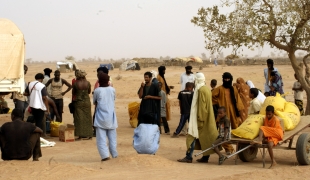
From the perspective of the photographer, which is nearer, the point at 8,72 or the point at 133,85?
the point at 8,72

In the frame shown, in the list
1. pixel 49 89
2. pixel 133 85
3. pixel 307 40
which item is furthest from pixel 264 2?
pixel 133 85

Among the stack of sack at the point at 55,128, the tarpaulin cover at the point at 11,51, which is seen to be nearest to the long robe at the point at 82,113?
the stack of sack at the point at 55,128

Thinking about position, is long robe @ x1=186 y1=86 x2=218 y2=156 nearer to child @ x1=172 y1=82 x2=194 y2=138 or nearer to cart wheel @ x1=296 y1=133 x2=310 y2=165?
cart wheel @ x1=296 y1=133 x2=310 y2=165

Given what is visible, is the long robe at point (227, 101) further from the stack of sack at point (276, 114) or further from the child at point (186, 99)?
the child at point (186, 99)

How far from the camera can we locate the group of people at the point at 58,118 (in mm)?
8617

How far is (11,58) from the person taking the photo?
1552cm

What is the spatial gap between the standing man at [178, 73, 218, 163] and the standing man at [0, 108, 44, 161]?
2.82 metres

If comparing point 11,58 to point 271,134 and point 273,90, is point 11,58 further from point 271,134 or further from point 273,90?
point 271,134

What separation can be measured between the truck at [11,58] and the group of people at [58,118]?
116 cm

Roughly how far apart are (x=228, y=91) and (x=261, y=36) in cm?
400

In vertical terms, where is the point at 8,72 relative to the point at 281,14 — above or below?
below

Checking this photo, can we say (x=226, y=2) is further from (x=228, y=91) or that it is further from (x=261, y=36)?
(x=228, y=91)

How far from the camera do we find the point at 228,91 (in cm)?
1127

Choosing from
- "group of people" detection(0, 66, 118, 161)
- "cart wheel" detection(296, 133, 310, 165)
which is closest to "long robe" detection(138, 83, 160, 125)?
"group of people" detection(0, 66, 118, 161)
